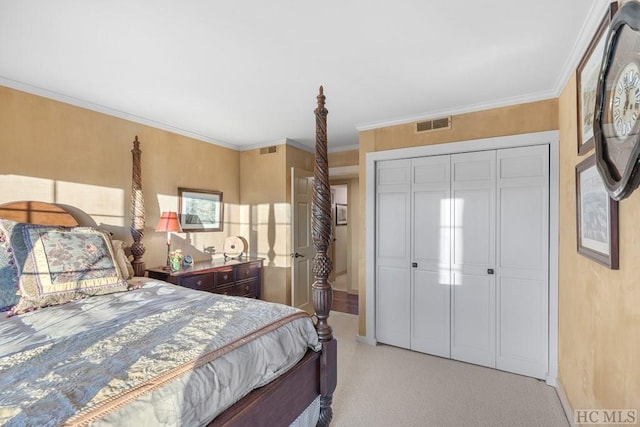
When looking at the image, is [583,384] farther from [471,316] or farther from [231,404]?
[231,404]

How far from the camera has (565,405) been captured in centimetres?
210

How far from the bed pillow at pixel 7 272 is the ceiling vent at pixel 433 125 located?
345 centimetres

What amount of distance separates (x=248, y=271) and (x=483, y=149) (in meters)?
2.96

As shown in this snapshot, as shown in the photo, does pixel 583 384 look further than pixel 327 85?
No

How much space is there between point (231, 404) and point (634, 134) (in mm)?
1778

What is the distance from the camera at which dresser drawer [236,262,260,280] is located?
358 centimetres

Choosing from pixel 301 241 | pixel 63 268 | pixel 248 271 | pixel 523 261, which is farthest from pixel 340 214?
pixel 63 268

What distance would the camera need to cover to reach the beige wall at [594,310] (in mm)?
1199

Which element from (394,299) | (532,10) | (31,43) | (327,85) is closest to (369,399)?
(394,299)

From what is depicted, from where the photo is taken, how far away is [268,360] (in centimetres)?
137

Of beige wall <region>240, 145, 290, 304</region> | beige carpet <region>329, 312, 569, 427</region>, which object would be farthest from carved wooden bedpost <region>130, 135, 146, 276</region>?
beige carpet <region>329, 312, 569, 427</region>

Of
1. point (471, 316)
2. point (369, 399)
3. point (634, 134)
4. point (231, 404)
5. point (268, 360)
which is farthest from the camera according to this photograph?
point (471, 316)

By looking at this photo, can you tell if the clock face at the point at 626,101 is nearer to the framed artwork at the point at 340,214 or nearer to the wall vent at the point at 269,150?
the wall vent at the point at 269,150

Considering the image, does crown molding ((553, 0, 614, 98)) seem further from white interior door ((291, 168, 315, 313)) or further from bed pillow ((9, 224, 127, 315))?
bed pillow ((9, 224, 127, 315))
